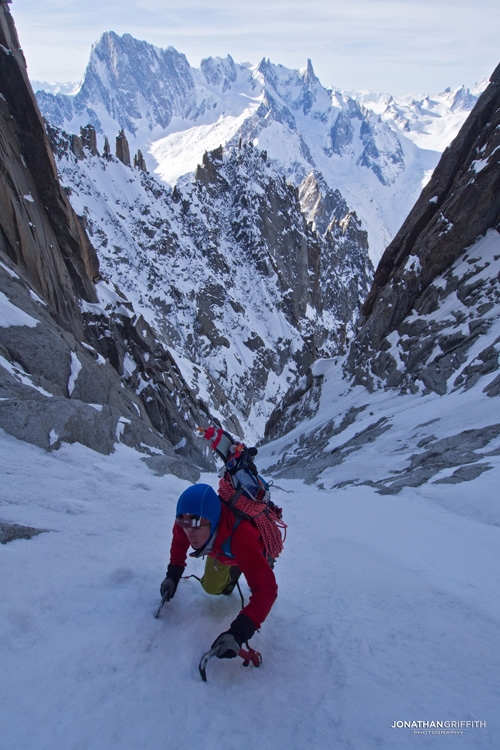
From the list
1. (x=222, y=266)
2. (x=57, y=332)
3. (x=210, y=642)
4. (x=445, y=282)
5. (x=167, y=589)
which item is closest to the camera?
(x=210, y=642)

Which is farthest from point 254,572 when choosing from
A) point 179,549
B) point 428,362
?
point 428,362

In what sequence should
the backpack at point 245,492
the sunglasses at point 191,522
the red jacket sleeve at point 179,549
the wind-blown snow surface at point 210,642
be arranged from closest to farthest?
1. the wind-blown snow surface at point 210,642
2. the sunglasses at point 191,522
3. the backpack at point 245,492
4. the red jacket sleeve at point 179,549

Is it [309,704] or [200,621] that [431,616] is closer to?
[309,704]

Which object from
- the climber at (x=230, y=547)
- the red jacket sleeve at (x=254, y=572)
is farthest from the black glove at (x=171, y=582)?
the red jacket sleeve at (x=254, y=572)

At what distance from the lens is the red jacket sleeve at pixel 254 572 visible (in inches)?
116

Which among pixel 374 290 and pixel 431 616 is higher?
pixel 374 290

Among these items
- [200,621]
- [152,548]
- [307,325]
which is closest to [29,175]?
[152,548]

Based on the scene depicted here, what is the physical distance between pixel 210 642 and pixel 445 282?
3050 centimetres

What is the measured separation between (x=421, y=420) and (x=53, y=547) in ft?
56.5

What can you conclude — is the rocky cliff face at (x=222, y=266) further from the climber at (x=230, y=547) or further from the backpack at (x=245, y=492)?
the climber at (x=230, y=547)

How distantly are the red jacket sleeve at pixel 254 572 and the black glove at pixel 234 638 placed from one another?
0.17 ft

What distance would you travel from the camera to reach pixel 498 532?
22.8 ft

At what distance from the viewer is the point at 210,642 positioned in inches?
124

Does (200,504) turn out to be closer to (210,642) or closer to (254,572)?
(254,572)
